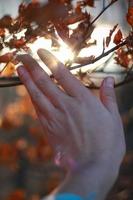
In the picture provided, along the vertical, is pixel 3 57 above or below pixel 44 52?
below

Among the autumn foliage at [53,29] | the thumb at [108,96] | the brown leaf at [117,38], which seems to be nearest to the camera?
the thumb at [108,96]

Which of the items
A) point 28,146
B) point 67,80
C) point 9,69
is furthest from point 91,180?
point 28,146

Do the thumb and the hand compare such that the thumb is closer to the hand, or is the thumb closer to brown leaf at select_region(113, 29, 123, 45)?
the hand

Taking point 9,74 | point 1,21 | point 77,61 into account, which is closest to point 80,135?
point 77,61

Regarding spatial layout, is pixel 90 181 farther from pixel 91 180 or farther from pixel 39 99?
pixel 39 99

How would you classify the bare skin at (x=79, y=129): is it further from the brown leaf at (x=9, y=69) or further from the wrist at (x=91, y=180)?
the brown leaf at (x=9, y=69)

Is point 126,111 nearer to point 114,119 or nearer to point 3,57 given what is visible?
point 3,57

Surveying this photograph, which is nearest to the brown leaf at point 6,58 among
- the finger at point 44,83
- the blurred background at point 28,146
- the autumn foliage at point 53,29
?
the autumn foliage at point 53,29
